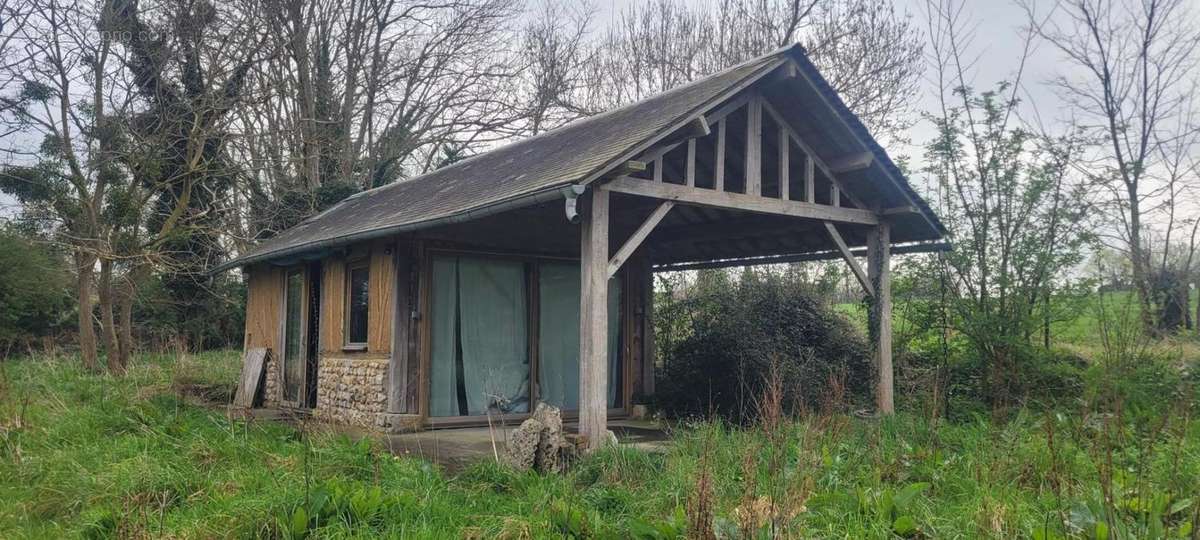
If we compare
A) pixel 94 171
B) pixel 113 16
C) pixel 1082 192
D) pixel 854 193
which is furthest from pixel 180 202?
pixel 1082 192

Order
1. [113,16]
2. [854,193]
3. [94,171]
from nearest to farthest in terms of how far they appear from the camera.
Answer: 1. [854,193]
2. [113,16]
3. [94,171]

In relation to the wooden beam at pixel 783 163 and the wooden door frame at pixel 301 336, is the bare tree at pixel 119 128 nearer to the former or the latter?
the wooden door frame at pixel 301 336

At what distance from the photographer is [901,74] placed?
59.8 ft

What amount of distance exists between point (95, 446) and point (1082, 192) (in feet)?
34.9

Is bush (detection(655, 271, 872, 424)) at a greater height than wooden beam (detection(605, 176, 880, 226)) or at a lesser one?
lesser

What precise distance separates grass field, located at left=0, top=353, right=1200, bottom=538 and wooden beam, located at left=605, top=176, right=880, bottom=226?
2170 mm

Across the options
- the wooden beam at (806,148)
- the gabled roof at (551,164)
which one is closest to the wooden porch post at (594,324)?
the gabled roof at (551,164)

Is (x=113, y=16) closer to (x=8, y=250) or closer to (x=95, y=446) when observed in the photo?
(x=8, y=250)

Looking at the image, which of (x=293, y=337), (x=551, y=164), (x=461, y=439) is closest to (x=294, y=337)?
(x=293, y=337)

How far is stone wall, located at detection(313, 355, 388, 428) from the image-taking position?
948 cm

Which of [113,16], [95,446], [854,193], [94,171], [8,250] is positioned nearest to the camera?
[95,446]

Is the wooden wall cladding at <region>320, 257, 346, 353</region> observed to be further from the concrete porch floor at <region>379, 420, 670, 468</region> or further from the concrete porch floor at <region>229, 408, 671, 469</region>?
the concrete porch floor at <region>379, 420, 670, 468</region>

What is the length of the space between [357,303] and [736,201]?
5.01 metres

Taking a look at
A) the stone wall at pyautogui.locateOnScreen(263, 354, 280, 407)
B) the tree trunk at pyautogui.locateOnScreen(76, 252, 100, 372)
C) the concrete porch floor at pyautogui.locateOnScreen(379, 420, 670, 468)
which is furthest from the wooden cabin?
the tree trunk at pyautogui.locateOnScreen(76, 252, 100, 372)
